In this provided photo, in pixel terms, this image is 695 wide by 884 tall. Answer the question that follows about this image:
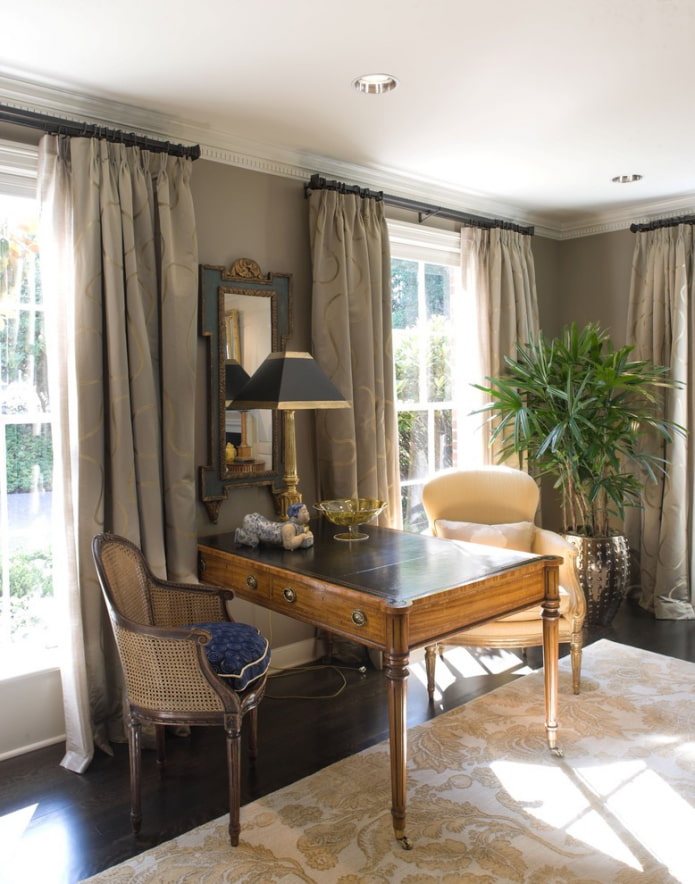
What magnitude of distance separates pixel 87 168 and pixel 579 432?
2.76 meters

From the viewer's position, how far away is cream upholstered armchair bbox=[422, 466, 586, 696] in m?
2.98

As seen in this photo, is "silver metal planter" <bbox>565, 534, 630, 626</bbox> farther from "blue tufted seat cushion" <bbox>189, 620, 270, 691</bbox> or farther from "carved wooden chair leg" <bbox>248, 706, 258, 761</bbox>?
"blue tufted seat cushion" <bbox>189, 620, 270, 691</bbox>

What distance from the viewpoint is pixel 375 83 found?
106 inches

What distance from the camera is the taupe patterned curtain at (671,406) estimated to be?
4383 millimetres

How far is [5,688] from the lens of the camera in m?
2.71

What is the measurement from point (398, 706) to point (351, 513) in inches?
36.3

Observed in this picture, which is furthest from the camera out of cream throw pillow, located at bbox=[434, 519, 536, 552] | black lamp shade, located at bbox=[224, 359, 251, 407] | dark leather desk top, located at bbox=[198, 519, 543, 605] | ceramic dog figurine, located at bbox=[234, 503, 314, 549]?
cream throw pillow, located at bbox=[434, 519, 536, 552]

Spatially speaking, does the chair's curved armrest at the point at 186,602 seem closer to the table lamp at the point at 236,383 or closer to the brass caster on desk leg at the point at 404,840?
the table lamp at the point at 236,383

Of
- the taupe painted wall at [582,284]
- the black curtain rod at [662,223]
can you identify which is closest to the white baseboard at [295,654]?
the taupe painted wall at [582,284]

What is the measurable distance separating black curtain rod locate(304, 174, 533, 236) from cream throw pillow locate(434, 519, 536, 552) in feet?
5.67

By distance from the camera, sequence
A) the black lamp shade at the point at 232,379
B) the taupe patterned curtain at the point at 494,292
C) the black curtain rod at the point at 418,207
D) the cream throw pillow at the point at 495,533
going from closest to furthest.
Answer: the black lamp shade at the point at 232,379 < the cream throw pillow at the point at 495,533 < the black curtain rod at the point at 418,207 < the taupe patterned curtain at the point at 494,292

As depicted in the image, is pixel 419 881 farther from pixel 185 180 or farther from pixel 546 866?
pixel 185 180

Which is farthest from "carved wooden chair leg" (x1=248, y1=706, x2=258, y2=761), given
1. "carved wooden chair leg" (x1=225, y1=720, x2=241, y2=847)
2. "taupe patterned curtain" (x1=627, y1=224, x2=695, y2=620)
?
"taupe patterned curtain" (x1=627, y1=224, x2=695, y2=620)

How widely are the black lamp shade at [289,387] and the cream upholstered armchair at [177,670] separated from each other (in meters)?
0.78
